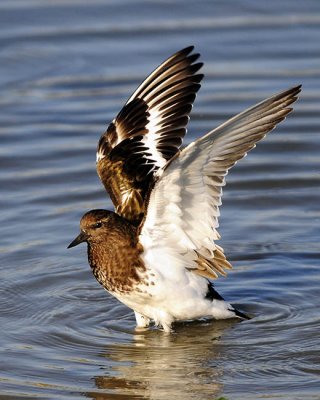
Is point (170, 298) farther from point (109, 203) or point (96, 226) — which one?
point (109, 203)

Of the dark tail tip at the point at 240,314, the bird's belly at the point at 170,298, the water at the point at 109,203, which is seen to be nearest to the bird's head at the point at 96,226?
the bird's belly at the point at 170,298

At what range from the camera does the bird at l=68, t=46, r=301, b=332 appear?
24.9 feet

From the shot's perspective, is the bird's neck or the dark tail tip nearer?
the bird's neck

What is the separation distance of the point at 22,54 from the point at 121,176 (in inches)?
227

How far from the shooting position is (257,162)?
11797mm

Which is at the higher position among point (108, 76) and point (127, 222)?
point (108, 76)

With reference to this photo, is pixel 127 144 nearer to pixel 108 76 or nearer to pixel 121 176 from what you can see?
pixel 121 176

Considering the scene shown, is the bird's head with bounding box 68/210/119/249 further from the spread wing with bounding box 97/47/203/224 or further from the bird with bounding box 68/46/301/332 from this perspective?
the spread wing with bounding box 97/47/203/224

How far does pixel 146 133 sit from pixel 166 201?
A: 1707 mm

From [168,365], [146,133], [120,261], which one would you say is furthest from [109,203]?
[168,365]

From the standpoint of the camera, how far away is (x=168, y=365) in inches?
318

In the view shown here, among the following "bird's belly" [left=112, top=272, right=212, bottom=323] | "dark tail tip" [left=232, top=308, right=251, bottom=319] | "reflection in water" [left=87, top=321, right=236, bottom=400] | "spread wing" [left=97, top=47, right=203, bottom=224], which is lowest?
"reflection in water" [left=87, top=321, right=236, bottom=400]

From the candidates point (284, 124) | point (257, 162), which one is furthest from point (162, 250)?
point (284, 124)

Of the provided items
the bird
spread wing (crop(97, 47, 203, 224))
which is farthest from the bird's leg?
spread wing (crop(97, 47, 203, 224))
